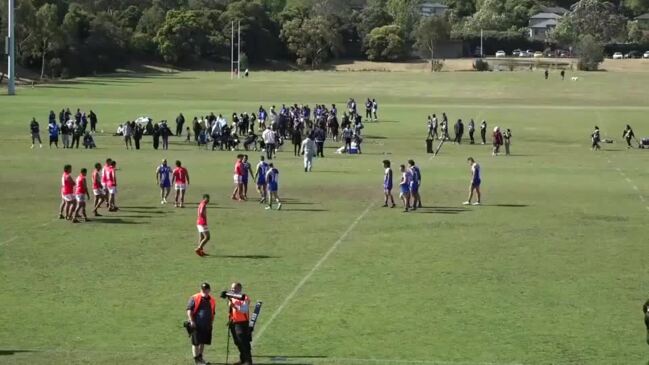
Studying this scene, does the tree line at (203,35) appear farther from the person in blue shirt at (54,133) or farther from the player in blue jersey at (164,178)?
the player in blue jersey at (164,178)

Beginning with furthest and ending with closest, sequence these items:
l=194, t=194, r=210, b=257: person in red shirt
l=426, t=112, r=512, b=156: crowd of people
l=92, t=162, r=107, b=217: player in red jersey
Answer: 1. l=426, t=112, r=512, b=156: crowd of people
2. l=92, t=162, r=107, b=217: player in red jersey
3. l=194, t=194, r=210, b=257: person in red shirt

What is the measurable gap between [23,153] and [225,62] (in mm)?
94733

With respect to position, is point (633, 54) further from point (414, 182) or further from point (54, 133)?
point (414, 182)

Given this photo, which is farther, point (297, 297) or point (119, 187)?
point (119, 187)

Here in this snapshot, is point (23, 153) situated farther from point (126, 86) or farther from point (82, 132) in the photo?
point (126, 86)

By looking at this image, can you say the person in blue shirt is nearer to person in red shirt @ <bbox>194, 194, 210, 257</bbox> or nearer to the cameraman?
person in red shirt @ <bbox>194, 194, 210, 257</bbox>

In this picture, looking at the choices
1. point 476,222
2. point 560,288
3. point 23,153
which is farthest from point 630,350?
point 23,153

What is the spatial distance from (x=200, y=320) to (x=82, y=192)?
1464 cm

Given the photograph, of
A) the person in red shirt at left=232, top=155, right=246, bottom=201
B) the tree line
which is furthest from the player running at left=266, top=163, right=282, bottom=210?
the tree line

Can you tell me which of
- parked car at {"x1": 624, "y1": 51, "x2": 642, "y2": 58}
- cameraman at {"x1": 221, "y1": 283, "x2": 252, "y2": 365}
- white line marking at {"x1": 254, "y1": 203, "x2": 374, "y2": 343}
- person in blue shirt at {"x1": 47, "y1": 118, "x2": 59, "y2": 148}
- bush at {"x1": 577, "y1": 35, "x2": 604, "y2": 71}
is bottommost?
white line marking at {"x1": 254, "y1": 203, "x2": 374, "y2": 343}

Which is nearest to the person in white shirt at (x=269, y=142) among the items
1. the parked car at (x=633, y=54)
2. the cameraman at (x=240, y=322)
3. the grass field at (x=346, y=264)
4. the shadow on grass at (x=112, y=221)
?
the grass field at (x=346, y=264)

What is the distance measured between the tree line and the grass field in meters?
69.9

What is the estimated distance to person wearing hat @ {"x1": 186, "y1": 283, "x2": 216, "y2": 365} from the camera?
15391 mm

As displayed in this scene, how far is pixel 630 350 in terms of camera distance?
16.9 metres
